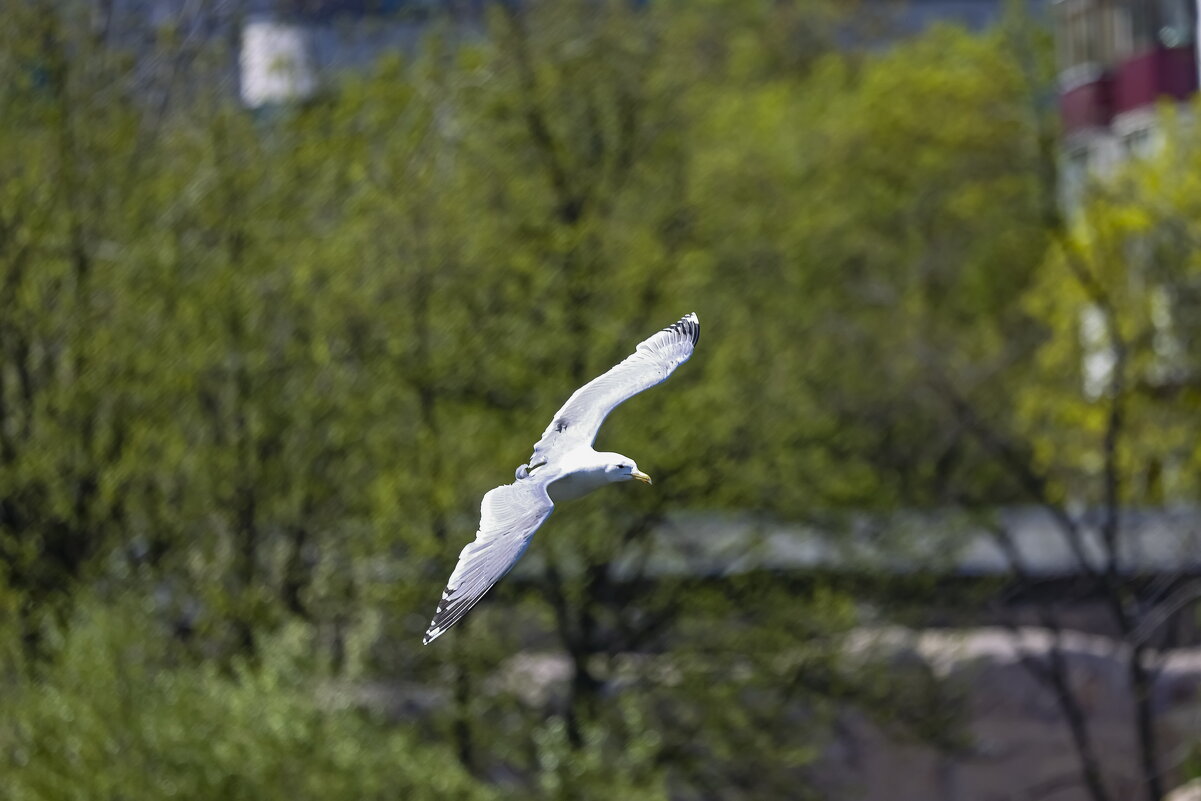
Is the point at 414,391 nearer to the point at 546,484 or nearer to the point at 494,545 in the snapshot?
the point at 546,484

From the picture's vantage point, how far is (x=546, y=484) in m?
7.32

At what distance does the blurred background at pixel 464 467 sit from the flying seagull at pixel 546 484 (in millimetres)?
6919

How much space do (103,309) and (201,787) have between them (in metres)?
5.28

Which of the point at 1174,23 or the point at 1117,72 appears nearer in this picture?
the point at 1174,23

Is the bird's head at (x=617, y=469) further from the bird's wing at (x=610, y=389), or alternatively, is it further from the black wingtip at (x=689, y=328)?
the black wingtip at (x=689, y=328)

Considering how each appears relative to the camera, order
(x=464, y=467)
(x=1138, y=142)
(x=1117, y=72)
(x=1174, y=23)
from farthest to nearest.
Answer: (x=1117, y=72), (x=1138, y=142), (x=1174, y=23), (x=464, y=467)

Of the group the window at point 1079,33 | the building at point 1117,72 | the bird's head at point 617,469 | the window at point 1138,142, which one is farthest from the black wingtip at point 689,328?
the window at point 1079,33

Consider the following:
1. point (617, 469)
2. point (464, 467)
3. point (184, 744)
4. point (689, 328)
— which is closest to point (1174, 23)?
point (464, 467)

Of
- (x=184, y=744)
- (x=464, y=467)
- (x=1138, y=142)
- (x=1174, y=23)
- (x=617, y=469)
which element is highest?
(x=617, y=469)

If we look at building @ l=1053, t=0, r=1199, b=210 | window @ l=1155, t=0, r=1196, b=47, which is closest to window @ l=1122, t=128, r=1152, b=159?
building @ l=1053, t=0, r=1199, b=210

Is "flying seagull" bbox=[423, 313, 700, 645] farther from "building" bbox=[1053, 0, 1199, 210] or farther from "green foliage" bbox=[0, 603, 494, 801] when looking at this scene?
"building" bbox=[1053, 0, 1199, 210]

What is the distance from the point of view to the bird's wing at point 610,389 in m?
8.02

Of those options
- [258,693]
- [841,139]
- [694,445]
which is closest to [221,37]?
[694,445]

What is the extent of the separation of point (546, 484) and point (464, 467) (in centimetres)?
1238
